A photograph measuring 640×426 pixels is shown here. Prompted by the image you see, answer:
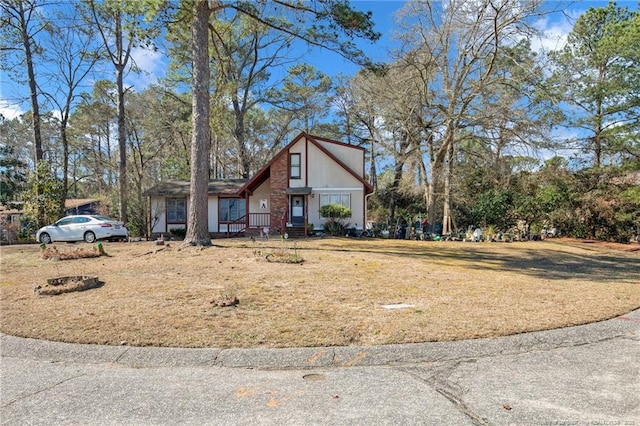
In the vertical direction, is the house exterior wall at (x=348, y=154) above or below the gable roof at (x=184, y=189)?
above

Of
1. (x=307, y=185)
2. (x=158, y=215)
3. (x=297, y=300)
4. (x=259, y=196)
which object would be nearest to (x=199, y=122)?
(x=297, y=300)

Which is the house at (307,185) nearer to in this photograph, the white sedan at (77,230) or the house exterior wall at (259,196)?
the house exterior wall at (259,196)

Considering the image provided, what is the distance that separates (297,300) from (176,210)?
19.9m

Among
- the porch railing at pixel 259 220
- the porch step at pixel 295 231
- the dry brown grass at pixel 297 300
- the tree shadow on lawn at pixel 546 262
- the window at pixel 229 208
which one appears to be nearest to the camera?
the dry brown grass at pixel 297 300

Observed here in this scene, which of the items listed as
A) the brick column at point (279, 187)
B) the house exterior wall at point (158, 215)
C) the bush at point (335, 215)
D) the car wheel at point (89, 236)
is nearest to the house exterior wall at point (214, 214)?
the house exterior wall at point (158, 215)

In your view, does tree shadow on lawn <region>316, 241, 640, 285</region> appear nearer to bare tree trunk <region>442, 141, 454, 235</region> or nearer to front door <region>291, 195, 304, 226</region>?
bare tree trunk <region>442, 141, 454, 235</region>

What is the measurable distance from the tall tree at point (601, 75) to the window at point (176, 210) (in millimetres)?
20977

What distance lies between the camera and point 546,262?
1220 centimetres

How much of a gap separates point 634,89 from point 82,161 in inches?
1541

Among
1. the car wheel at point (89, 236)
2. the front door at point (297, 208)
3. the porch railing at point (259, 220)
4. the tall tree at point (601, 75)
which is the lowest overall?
the car wheel at point (89, 236)

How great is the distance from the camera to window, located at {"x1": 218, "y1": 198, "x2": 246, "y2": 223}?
77.8 feet

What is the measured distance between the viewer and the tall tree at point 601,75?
18625 mm

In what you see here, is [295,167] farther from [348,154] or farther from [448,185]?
[448,185]

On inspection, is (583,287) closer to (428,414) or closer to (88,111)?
(428,414)
